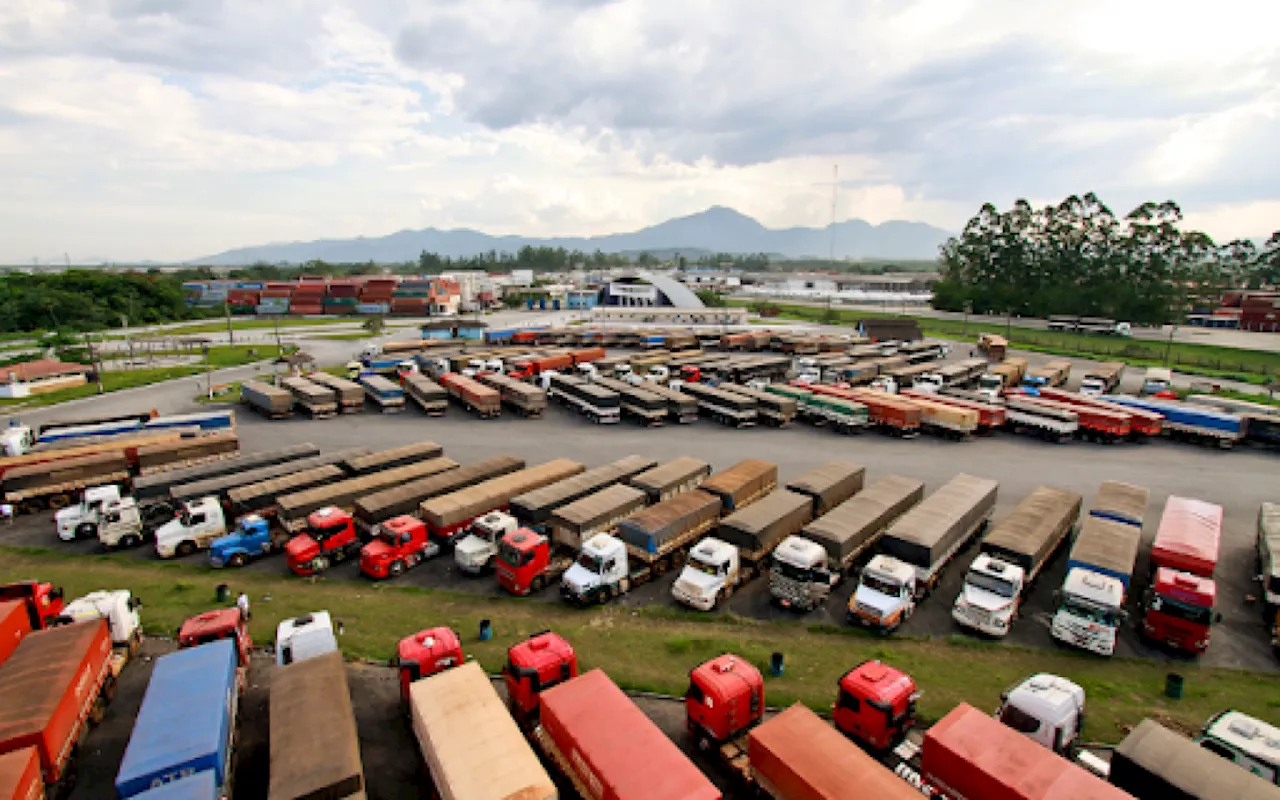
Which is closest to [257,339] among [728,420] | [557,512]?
[728,420]

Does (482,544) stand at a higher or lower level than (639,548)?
lower

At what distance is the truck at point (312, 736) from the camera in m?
11.3

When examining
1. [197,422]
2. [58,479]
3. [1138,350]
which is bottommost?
[58,479]

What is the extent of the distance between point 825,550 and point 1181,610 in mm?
10092

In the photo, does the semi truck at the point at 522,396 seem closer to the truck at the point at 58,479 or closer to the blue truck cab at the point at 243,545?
the blue truck cab at the point at 243,545

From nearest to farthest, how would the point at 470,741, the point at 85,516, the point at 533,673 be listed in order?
the point at 470,741 < the point at 533,673 < the point at 85,516

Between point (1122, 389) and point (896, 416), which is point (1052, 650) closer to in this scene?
point (896, 416)

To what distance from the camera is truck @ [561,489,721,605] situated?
20766 mm

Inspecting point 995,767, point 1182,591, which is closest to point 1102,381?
point 1182,591

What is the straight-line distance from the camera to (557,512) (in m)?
23.1

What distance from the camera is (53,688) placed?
14070 millimetres

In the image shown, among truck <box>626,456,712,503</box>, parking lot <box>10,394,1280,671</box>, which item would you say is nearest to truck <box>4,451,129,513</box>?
parking lot <box>10,394,1280,671</box>

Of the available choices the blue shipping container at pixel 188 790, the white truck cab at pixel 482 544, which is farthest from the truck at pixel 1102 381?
the blue shipping container at pixel 188 790

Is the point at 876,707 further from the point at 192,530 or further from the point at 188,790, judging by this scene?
the point at 192,530
